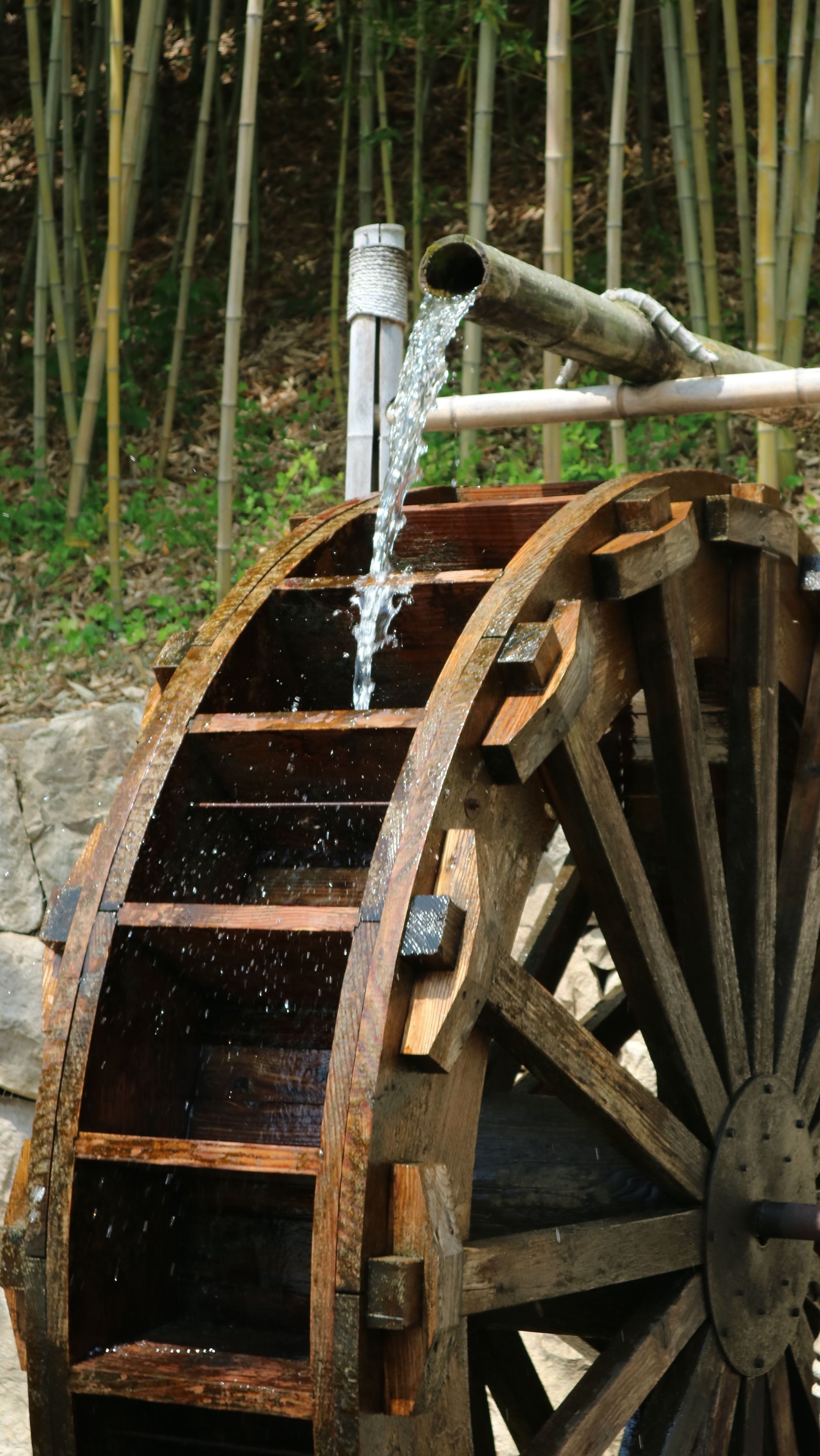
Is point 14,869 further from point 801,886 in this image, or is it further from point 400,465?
point 801,886

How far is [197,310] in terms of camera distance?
7.72m

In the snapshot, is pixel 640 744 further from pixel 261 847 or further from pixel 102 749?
pixel 102 749

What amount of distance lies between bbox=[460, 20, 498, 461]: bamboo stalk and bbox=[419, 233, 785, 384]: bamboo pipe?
203 centimetres

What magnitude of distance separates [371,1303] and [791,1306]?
145 centimetres

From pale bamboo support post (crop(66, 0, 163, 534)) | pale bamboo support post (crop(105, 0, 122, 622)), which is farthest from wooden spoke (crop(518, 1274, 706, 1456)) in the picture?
pale bamboo support post (crop(66, 0, 163, 534))

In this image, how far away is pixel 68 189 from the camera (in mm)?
6879

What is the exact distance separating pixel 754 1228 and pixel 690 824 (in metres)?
0.79

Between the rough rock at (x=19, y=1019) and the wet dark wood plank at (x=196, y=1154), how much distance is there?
11.1 ft

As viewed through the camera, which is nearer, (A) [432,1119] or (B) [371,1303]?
(B) [371,1303]

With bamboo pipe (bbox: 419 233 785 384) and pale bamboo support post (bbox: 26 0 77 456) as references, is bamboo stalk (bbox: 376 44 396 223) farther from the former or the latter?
bamboo pipe (bbox: 419 233 785 384)

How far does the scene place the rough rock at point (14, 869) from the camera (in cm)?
553

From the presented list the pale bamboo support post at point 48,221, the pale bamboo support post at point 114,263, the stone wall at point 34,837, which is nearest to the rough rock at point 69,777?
the stone wall at point 34,837

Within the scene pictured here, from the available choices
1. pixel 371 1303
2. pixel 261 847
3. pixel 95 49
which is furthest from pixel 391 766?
pixel 95 49

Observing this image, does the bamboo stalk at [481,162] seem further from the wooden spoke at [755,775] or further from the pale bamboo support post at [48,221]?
the wooden spoke at [755,775]
